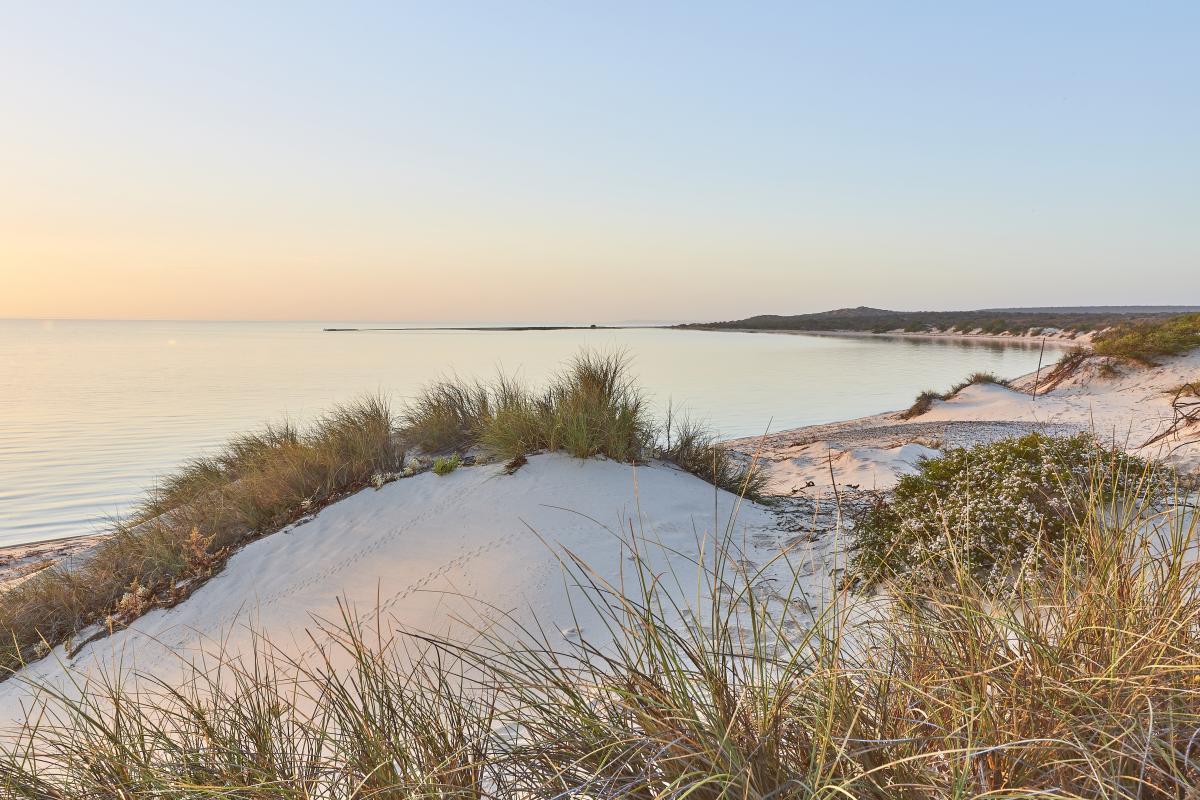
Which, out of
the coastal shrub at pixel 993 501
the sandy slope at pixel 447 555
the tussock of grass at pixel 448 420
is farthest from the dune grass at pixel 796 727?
the tussock of grass at pixel 448 420

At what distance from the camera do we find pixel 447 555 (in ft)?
18.1

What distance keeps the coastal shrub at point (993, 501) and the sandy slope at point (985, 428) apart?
394 mm

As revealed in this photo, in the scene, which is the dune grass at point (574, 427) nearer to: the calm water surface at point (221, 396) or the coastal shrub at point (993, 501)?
the coastal shrub at point (993, 501)

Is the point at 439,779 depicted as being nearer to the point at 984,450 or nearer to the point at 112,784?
the point at 112,784

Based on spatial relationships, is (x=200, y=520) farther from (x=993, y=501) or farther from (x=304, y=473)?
(x=993, y=501)

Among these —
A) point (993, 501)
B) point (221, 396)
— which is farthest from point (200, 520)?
point (221, 396)

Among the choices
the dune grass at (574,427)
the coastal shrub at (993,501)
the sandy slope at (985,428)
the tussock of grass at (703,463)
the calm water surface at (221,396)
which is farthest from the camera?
the calm water surface at (221,396)

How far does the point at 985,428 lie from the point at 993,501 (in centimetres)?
798

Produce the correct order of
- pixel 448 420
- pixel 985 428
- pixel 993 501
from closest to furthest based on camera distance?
1. pixel 993 501
2. pixel 448 420
3. pixel 985 428

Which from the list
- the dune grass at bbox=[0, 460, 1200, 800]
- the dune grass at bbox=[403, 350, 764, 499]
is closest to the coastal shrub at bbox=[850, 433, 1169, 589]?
the dune grass at bbox=[403, 350, 764, 499]

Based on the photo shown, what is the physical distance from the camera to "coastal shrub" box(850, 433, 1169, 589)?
14.4 ft

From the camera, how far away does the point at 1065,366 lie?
18781 mm

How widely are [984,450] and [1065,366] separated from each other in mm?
15988

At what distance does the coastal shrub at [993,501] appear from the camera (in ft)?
14.4
